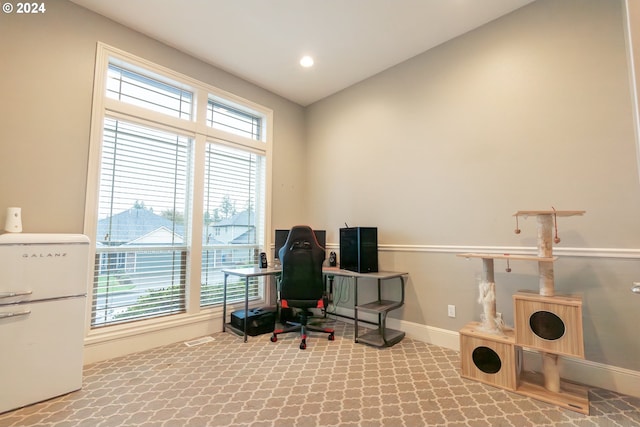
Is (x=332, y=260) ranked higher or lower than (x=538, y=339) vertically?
higher

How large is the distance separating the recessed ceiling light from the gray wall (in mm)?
784

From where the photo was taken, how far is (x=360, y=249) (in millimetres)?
3299

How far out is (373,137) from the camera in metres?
3.79

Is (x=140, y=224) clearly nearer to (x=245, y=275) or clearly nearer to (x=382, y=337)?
(x=245, y=275)

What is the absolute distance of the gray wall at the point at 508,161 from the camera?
224 cm

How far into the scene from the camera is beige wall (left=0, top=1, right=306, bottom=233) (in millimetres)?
2332

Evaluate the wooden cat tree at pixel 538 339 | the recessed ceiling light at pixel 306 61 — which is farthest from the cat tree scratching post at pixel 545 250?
the recessed ceiling light at pixel 306 61

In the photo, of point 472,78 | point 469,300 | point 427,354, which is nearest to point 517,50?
point 472,78

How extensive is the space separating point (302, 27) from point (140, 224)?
8.42 ft

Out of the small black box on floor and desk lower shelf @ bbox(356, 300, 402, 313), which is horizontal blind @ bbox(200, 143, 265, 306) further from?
desk lower shelf @ bbox(356, 300, 402, 313)

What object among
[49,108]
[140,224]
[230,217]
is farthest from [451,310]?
[49,108]

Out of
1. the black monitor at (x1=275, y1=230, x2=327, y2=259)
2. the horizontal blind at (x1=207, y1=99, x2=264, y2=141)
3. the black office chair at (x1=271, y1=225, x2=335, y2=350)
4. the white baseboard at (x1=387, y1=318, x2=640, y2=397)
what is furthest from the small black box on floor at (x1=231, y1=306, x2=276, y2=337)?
the white baseboard at (x1=387, y1=318, x2=640, y2=397)

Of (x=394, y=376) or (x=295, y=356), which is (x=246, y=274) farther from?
(x=394, y=376)

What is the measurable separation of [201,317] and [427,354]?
2432 millimetres
